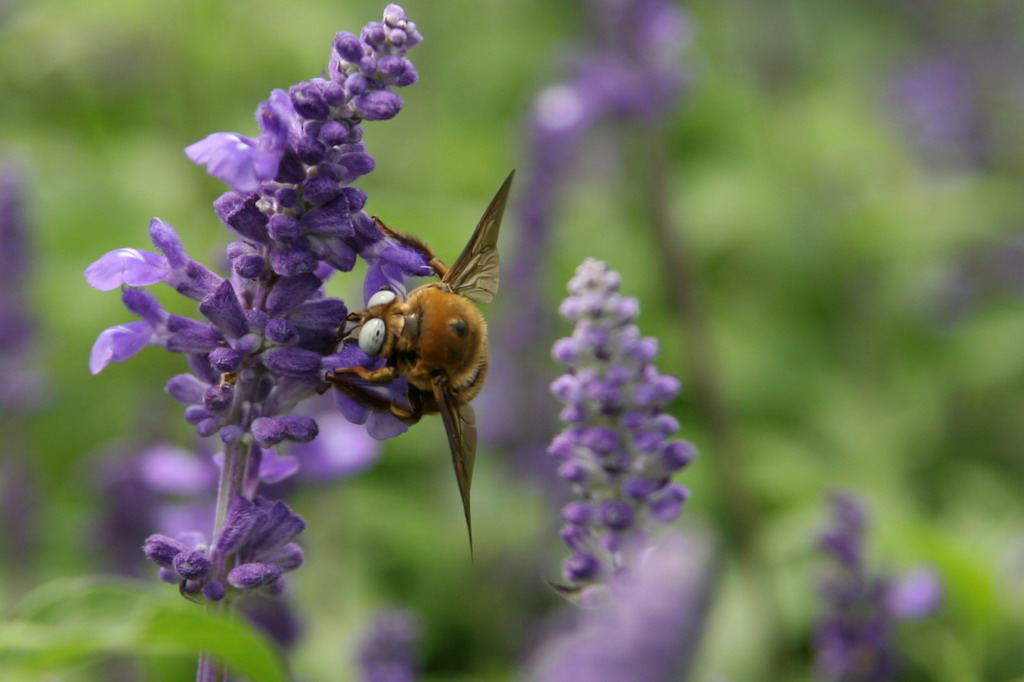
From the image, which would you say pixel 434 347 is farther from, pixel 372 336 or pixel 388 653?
pixel 388 653

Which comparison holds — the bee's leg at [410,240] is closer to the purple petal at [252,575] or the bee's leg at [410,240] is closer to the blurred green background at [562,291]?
the purple petal at [252,575]

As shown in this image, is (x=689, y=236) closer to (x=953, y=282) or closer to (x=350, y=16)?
(x=953, y=282)

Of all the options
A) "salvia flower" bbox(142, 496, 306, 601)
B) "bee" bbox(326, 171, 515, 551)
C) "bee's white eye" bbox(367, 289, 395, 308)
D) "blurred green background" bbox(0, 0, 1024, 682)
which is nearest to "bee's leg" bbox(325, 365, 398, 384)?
"bee" bbox(326, 171, 515, 551)

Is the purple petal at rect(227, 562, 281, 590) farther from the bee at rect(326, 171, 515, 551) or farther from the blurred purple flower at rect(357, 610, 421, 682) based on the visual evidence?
the blurred purple flower at rect(357, 610, 421, 682)

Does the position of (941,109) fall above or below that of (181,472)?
above

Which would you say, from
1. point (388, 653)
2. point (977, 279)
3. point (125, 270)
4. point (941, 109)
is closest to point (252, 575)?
point (125, 270)

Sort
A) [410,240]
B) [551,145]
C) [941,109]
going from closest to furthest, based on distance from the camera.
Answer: [410,240], [551,145], [941,109]
